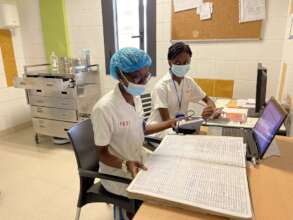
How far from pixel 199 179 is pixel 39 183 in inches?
80.7

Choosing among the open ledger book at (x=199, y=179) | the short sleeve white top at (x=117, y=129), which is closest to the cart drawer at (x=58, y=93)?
the short sleeve white top at (x=117, y=129)

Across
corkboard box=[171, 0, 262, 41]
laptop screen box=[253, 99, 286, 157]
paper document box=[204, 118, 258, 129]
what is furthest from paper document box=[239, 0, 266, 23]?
laptop screen box=[253, 99, 286, 157]

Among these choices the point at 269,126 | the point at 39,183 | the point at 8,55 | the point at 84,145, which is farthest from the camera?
the point at 8,55

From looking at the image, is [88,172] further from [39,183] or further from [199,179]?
[39,183]

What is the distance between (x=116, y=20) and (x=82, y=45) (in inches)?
25.0

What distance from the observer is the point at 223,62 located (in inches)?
108

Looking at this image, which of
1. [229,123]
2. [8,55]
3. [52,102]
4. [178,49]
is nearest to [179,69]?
[178,49]

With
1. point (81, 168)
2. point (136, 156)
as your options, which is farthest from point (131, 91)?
point (81, 168)

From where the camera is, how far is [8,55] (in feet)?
11.9

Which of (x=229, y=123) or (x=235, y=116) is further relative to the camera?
(x=235, y=116)

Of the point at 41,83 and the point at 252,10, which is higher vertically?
the point at 252,10

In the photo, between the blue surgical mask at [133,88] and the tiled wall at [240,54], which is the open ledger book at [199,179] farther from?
the tiled wall at [240,54]

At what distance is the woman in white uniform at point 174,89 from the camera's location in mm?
1832

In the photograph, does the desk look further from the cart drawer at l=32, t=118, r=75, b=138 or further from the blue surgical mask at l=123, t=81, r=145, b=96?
the cart drawer at l=32, t=118, r=75, b=138
